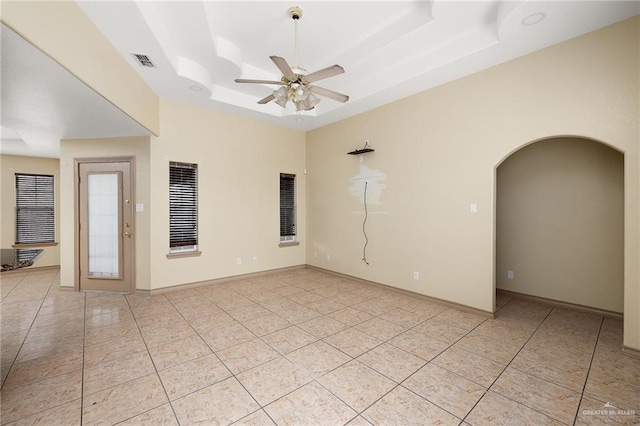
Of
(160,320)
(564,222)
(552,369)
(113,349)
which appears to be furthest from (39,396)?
(564,222)

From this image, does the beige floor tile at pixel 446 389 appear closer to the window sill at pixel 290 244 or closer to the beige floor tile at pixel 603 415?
the beige floor tile at pixel 603 415

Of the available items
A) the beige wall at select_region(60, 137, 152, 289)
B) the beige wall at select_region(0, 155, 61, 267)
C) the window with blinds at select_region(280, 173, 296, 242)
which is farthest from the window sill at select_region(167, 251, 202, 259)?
the beige wall at select_region(0, 155, 61, 267)

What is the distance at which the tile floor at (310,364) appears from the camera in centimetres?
191

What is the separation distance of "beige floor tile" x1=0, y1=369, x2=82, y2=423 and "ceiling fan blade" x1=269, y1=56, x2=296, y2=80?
124 inches

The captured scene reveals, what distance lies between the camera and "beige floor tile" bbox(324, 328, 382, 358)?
2.73 meters

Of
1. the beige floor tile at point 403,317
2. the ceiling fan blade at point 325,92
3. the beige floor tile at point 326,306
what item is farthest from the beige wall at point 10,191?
the beige floor tile at point 403,317

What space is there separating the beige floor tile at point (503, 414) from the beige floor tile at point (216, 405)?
60.7 inches

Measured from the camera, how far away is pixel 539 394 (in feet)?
6.81

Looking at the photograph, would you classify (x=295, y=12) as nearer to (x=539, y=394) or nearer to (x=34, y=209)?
(x=539, y=394)

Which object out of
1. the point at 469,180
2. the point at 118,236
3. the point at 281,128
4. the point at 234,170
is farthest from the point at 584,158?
the point at 118,236

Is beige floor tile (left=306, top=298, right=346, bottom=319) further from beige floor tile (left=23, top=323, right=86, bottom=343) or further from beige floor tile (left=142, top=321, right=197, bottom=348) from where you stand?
beige floor tile (left=23, top=323, right=86, bottom=343)

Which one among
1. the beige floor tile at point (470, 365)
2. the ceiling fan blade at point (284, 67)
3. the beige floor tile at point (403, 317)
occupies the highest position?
the ceiling fan blade at point (284, 67)

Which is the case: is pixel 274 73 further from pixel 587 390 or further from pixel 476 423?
pixel 587 390

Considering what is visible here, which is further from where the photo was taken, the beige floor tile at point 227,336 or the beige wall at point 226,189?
the beige wall at point 226,189
